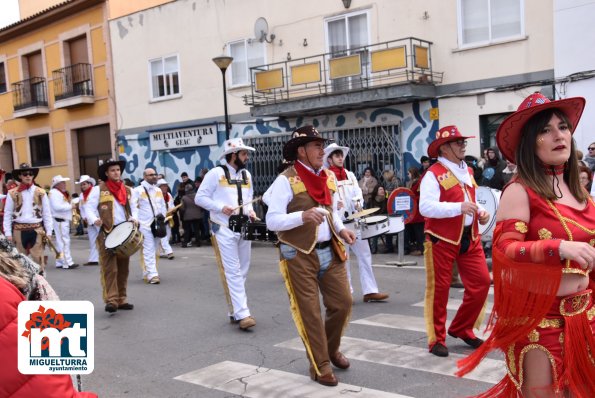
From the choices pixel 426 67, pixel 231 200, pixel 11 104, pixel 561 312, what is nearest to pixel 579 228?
pixel 561 312

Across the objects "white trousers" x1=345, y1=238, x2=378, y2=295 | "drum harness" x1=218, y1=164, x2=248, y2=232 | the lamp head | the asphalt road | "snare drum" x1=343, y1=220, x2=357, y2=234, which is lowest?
the asphalt road

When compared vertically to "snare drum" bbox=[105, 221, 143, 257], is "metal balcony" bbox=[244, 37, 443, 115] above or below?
above

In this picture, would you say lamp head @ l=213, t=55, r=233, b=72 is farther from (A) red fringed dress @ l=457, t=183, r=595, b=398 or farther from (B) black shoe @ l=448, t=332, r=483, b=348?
(A) red fringed dress @ l=457, t=183, r=595, b=398

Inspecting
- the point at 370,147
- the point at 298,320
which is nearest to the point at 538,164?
the point at 298,320

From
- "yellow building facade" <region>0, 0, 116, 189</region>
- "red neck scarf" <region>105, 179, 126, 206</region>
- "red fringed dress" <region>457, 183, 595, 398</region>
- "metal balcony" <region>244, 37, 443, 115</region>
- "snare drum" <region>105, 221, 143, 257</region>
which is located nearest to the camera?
"red fringed dress" <region>457, 183, 595, 398</region>

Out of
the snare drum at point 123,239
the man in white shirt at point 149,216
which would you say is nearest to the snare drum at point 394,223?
the snare drum at point 123,239

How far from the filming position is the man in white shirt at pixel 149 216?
417 inches

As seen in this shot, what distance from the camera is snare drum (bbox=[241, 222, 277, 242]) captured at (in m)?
6.46

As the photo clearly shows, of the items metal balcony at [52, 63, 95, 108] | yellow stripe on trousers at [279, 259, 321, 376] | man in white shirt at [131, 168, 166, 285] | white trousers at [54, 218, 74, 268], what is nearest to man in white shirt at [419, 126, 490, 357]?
yellow stripe on trousers at [279, 259, 321, 376]

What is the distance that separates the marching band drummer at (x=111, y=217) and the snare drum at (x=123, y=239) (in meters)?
0.16

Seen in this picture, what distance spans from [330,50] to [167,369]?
13.1m

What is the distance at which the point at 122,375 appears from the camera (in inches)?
217

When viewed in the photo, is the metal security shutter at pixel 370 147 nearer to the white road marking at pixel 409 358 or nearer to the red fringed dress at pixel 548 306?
the white road marking at pixel 409 358

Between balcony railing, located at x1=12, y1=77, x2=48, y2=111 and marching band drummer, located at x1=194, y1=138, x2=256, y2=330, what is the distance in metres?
22.1
